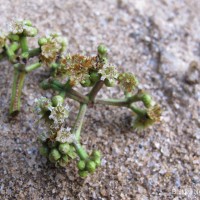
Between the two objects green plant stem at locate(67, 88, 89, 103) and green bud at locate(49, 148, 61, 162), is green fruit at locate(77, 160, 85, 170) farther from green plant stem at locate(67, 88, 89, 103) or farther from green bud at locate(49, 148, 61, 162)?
green plant stem at locate(67, 88, 89, 103)

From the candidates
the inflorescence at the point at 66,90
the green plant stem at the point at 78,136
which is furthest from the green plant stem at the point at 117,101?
the green plant stem at the point at 78,136

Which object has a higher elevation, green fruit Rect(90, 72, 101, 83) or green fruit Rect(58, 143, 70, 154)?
green fruit Rect(90, 72, 101, 83)

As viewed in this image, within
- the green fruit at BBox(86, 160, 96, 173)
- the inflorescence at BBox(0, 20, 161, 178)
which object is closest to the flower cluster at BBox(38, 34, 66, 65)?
the inflorescence at BBox(0, 20, 161, 178)

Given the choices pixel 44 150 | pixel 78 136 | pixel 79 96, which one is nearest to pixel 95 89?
pixel 79 96

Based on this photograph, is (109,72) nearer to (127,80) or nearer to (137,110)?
(127,80)

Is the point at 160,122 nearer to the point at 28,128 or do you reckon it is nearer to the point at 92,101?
the point at 92,101

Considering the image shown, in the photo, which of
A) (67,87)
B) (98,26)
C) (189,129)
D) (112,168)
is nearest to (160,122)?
(189,129)
